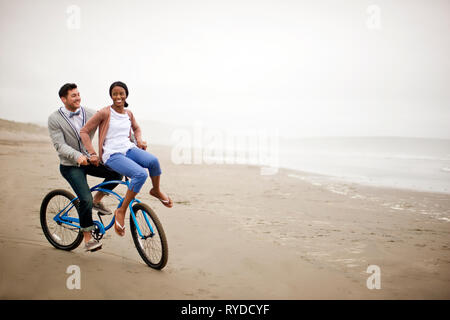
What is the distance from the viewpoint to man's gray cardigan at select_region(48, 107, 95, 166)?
383 centimetres

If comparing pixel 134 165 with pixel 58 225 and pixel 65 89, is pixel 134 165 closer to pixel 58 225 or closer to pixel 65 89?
pixel 65 89

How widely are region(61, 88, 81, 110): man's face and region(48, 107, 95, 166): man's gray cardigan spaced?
14cm

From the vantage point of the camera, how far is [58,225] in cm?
484

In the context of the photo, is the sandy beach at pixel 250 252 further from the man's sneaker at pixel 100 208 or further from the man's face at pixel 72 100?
the man's face at pixel 72 100

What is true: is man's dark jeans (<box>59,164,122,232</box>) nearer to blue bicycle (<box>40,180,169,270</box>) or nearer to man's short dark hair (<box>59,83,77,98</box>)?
blue bicycle (<box>40,180,169,270</box>)

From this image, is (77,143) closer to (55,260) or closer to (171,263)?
(55,260)

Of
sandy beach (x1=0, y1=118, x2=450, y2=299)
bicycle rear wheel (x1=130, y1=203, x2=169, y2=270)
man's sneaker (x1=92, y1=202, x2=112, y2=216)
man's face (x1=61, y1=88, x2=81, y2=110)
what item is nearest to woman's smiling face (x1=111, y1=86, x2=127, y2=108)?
man's face (x1=61, y1=88, x2=81, y2=110)

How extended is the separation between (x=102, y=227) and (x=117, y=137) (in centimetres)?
124

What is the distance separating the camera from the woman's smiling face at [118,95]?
3.90 m

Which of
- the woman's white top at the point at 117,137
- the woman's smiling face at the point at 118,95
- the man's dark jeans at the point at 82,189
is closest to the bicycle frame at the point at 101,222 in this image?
the man's dark jeans at the point at 82,189

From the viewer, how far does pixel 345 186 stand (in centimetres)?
1206

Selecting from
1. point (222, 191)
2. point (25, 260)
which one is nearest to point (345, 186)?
point (222, 191)

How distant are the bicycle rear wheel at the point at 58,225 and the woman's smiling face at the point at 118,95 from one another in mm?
1601

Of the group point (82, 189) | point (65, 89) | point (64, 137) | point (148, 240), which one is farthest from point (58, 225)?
point (65, 89)
